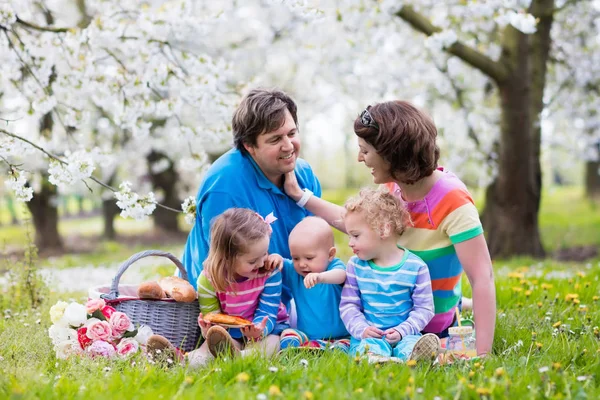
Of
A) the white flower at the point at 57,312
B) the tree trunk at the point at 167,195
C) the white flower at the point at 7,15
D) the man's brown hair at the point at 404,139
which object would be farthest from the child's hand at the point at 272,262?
the tree trunk at the point at 167,195

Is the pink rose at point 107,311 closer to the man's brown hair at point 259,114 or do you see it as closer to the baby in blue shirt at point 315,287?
the baby in blue shirt at point 315,287

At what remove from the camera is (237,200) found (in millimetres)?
3773

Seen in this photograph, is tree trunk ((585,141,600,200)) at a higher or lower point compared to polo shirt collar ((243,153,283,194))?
lower

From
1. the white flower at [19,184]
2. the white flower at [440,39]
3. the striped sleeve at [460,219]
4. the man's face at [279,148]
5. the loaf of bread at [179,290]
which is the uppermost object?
the white flower at [440,39]

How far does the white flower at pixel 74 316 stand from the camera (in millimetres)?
3453

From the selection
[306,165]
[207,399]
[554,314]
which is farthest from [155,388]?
[554,314]

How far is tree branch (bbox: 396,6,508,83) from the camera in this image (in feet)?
22.7

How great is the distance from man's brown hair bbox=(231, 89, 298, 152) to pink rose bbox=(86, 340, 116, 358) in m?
1.40

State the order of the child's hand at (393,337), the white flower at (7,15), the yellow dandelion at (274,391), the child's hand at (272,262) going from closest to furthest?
the yellow dandelion at (274,391), the child's hand at (393,337), the child's hand at (272,262), the white flower at (7,15)

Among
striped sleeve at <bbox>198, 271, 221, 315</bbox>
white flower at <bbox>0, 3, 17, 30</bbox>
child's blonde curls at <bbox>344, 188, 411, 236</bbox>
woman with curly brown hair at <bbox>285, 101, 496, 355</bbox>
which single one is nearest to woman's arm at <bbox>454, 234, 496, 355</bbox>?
woman with curly brown hair at <bbox>285, 101, 496, 355</bbox>

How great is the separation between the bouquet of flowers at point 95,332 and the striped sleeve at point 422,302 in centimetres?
142

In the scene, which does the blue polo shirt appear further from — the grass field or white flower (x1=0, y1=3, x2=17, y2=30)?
white flower (x1=0, y1=3, x2=17, y2=30)

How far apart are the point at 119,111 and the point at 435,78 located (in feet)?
20.5

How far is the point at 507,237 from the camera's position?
841 centimetres
